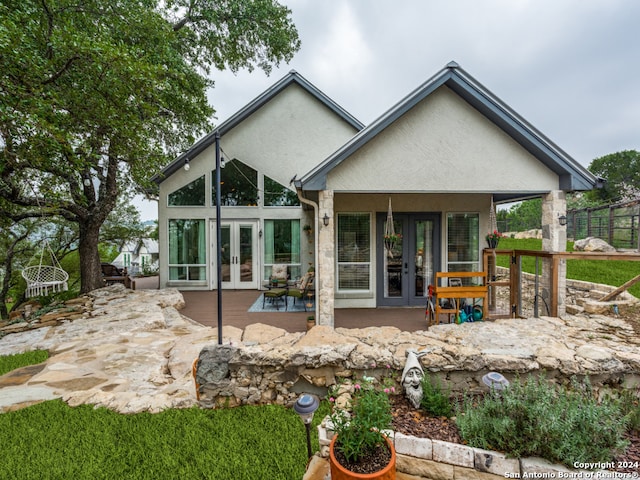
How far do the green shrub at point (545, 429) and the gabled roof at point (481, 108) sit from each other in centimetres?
396

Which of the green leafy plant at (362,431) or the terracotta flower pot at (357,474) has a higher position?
the green leafy plant at (362,431)

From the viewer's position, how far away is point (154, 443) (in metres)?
2.81

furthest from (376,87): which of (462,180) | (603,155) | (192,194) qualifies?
(603,155)

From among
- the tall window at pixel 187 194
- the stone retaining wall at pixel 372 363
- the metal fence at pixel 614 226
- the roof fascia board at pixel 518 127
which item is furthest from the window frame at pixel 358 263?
the metal fence at pixel 614 226

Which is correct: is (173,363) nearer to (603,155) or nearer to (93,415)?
(93,415)

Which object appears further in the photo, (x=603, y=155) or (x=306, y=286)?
(x=603, y=155)

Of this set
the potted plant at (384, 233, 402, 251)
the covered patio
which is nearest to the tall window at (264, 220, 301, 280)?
the covered patio

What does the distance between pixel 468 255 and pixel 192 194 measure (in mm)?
8890

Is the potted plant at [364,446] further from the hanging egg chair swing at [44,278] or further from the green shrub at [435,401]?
the hanging egg chair swing at [44,278]

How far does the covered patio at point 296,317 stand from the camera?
6.02m

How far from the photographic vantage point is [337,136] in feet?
33.2

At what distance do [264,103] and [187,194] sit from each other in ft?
13.6

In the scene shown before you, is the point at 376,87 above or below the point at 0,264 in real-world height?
above

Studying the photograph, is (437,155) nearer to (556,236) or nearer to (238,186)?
(556,236)
